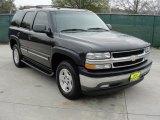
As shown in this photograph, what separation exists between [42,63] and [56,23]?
1045 millimetres

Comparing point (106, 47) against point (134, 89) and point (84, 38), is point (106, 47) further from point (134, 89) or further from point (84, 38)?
point (134, 89)

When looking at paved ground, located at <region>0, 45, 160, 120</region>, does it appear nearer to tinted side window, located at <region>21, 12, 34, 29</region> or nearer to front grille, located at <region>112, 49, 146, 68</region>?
front grille, located at <region>112, 49, 146, 68</region>

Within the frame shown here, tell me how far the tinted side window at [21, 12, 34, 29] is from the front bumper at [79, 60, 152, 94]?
268 centimetres

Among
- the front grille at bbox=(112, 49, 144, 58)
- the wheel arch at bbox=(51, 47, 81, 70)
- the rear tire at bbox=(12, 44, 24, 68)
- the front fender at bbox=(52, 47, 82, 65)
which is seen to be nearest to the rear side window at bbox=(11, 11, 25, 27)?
the rear tire at bbox=(12, 44, 24, 68)

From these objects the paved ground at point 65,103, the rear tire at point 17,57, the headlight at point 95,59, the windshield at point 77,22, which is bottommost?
the paved ground at point 65,103

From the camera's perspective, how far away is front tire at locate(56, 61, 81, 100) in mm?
4328

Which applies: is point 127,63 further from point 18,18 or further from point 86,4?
point 86,4

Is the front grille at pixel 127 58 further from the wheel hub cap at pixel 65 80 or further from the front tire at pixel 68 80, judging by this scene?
the wheel hub cap at pixel 65 80

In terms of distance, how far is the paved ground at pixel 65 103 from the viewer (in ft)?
13.2

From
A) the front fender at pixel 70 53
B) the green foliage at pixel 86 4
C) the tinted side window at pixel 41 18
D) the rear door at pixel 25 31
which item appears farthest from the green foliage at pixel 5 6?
the front fender at pixel 70 53

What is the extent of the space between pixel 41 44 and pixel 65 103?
1.59 meters

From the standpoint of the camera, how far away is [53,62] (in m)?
5.07

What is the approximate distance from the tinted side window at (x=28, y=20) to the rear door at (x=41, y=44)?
0.33m

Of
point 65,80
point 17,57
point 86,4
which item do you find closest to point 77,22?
point 65,80
